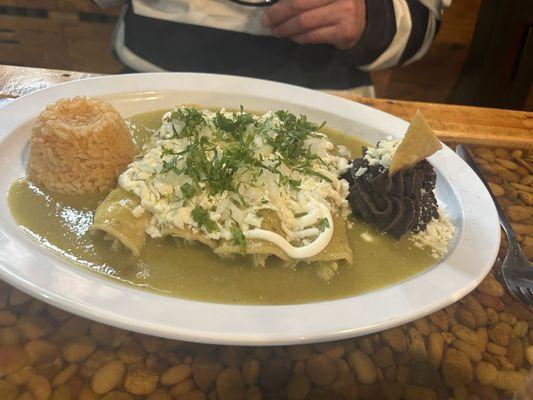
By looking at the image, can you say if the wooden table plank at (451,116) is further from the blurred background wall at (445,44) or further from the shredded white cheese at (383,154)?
the blurred background wall at (445,44)

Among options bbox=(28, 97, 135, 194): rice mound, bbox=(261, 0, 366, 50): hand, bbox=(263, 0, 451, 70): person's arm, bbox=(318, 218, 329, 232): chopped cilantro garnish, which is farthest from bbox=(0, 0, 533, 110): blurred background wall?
bbox=(318, 218, 329, 232): chopped cilantro garnish

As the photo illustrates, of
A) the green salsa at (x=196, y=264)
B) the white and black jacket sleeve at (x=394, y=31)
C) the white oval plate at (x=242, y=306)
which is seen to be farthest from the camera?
the white and black jacket sleeve at (x=394, y=31)

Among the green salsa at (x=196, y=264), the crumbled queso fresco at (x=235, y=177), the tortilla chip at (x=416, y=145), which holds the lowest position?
the green salsa at (x=196, y=264)

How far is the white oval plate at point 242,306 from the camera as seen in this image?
92cm

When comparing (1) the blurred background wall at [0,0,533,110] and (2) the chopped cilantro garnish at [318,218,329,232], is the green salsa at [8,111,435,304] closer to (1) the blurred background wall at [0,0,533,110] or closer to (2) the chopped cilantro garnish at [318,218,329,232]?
(2) the chopped cilantro garnish at [318,218,329,232]

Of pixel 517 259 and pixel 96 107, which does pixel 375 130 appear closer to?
pixel 517 259

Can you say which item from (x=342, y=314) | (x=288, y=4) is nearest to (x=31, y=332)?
(x=342, y=314)

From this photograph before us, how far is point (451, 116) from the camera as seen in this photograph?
203 centimetres

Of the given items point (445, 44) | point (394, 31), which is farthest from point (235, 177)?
point (445, 44)

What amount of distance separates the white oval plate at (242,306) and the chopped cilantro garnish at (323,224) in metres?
0.21

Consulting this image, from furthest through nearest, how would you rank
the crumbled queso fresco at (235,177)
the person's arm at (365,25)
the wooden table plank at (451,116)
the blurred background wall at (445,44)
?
the blurred background wall at (445,44) < the person's arm at (365,25) < the wooden table plank at (451,116) < the crumbled queso fresco at (235,177)

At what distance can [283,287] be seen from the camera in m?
1.14

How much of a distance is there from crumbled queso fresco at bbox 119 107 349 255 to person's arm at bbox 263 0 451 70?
604 mm

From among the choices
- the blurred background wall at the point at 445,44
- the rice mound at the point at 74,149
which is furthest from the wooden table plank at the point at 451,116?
the blurred background wall at the point at 445,44
